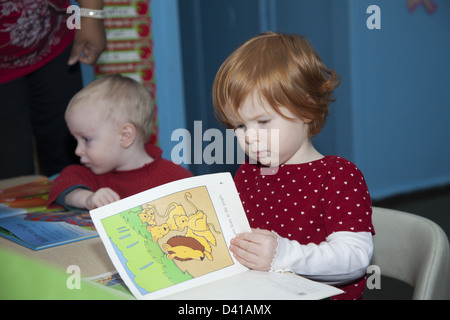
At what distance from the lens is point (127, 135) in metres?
1.52

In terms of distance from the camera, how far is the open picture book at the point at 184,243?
0.64 m

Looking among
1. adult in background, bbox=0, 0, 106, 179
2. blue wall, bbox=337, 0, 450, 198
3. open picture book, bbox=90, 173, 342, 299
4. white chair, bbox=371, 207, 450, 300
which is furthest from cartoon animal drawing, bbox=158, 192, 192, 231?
blue wall, bbox=337, 0, 450, 198

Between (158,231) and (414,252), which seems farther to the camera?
(414,252)

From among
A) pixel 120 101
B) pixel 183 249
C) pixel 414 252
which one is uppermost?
pixel 120 101

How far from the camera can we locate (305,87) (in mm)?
948

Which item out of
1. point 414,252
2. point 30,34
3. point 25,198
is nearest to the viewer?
point 414,252

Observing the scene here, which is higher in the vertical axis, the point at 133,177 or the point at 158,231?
the point at 158,231

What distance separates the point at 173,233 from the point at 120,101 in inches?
35.4

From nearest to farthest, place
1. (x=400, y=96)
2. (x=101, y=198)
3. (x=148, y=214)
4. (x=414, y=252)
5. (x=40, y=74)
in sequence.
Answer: (x=148, y=214) → (x=414, y=252) → (x=101, y=198) → (x=40, y=74) → (x=400, y=96)

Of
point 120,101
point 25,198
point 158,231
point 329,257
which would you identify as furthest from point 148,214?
point 120,101

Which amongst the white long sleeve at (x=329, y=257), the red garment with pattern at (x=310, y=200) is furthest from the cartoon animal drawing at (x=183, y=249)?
the red garment with pattern at (x=310, y=200)

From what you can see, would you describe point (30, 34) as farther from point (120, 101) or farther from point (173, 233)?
point (173, 233)

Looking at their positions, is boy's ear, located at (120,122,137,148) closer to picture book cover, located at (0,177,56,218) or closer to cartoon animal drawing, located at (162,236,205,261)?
picture book cover, located at (0,177,56,218)

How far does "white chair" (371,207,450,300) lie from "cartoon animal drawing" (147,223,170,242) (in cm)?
41
